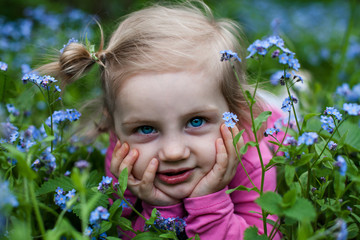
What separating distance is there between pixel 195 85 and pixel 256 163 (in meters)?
0.59

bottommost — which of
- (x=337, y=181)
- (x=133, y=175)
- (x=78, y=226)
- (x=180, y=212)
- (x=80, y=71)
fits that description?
(x=78, y=226)

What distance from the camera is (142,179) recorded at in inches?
75.6

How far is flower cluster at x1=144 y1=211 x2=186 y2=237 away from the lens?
1.73 m

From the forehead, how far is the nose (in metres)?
0.14

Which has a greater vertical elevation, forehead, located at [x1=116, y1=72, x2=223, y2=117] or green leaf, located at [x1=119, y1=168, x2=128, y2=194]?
forehead, located at [x1=116, y1=72, x2=223, y2=117]

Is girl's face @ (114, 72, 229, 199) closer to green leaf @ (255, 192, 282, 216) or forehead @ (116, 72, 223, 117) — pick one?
forehead @ (116, 72, 223, 117)

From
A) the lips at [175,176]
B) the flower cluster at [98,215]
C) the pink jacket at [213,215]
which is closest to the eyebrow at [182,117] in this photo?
the lips at [175,176]

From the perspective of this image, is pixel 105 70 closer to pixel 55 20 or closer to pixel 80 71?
pixel 80 71

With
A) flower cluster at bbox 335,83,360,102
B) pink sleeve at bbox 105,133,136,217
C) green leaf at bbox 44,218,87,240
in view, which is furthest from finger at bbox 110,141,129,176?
flower cluster at bbox 335,83,360,102

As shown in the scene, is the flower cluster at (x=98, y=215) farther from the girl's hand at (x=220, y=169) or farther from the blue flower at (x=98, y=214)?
the girl's hand at (x=220, y=169)

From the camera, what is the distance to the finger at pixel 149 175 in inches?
74.2

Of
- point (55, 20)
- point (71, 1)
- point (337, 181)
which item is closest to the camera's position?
point (337, 181)

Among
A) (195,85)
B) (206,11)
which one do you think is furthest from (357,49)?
(195,85)

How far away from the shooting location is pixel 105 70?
2111 mm
